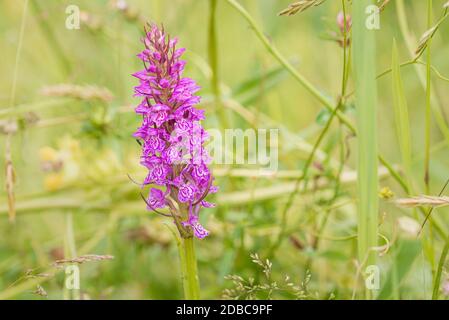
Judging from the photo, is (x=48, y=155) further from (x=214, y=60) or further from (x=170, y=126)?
(x=170, y=126)

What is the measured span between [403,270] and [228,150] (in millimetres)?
393

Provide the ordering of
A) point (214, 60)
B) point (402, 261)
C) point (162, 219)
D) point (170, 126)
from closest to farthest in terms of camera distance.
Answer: point (170, 126), point (402, 261), point (214, 60), point (162, 219)

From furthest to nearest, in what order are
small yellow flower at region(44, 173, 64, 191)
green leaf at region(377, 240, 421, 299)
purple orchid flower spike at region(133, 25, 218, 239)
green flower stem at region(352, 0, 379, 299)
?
small yellow flower at region(44, 173, 64, 191) → green leaf at region(377, 240, 421, 299) → green flower stem at region(352, 0, 379, 299) → purple orchid flower spike at region(133, 25, 218, 239)

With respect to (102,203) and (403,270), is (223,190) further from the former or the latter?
(403,270)

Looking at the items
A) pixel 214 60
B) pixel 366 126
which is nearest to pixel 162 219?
pixel 214 60

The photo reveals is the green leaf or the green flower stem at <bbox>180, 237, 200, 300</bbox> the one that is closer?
the green flower stem at <bbox>180, 237, 200, 300</bbox>

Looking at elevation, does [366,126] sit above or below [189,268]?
above

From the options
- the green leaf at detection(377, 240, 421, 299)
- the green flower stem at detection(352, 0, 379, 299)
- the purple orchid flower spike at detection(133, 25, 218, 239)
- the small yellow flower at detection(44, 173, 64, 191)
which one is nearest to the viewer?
the purple orchid flower spike at detection(133, 25, 218, 239)

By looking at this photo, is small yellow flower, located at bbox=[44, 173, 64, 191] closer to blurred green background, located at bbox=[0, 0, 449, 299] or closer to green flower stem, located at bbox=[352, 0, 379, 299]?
blurred green background, located at bbox=[0, 0, 449, 299]

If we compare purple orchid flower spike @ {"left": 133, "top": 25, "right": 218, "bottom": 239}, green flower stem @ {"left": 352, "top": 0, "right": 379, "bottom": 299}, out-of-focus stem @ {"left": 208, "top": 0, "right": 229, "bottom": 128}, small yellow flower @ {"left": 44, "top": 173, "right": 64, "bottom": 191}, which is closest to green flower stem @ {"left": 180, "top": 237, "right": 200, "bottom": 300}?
purple orchid flower spike @ {"left": 133, "top": 25, "right": 218, "bottom": 239}

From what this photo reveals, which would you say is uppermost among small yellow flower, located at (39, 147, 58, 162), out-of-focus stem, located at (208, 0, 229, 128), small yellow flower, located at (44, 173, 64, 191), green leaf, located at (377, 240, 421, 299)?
out-of-focus stem, located at (208, 0, 229, 128)

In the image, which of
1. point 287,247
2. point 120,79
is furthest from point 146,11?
point 287,247

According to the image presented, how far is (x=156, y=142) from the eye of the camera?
717 mm

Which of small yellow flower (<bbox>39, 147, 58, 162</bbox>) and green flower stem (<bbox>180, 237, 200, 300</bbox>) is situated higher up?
small yellow flower (<bbox>39, 147, 58, 162</bbox>)
